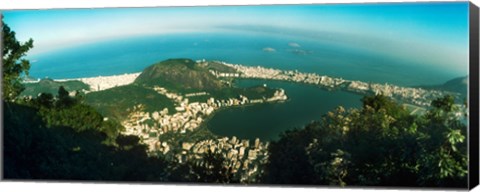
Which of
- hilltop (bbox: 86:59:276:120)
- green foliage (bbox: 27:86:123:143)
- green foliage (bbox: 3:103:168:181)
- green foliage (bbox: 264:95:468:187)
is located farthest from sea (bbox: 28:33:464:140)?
green foliage (bbox: 3:103:168:181)

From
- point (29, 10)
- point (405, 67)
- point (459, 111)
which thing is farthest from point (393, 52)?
point (29, 10)

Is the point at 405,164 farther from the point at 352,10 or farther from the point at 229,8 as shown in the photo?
the point at 229,8

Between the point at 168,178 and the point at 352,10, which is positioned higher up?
the point at 352,10

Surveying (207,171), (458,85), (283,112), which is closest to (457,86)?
(458,85)

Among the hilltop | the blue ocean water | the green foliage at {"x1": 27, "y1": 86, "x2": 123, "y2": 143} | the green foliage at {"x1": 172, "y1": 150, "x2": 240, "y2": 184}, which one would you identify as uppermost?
the blue ocean water

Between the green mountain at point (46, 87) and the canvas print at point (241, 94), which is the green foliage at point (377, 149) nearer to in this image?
the canvas print at point (241, 94)

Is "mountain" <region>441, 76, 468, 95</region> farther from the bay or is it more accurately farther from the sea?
the bay

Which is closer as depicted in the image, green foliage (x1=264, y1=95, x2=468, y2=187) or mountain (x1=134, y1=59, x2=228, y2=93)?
green foliage (x1=264, y1=95, x2=468, y2=187)
